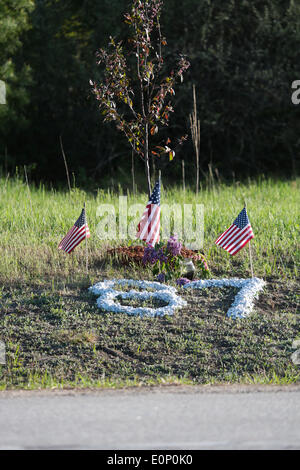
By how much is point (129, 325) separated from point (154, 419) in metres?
2.49

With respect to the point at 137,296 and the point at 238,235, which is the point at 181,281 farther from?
the point at 238,235

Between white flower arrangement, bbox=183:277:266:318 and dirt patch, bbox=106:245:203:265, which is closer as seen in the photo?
white flower arrangement, bbox=183:277:266:318

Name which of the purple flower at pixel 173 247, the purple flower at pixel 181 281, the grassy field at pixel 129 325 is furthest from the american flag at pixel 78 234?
the purple flower at pixel 181 281

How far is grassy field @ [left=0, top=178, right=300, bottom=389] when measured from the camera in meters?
6.05

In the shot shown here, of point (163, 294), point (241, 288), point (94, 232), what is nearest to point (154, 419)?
point (163, 294)

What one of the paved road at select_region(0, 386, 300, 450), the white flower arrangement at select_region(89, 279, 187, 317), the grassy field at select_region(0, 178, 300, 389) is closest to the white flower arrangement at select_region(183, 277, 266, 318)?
the grassy field at select_region(0, 178, 300, 389)

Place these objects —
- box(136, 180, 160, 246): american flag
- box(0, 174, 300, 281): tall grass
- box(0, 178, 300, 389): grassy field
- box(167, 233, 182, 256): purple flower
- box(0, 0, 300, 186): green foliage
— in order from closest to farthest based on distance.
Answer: box(0, 178, 300, 389): grassy field
box(136, 180, 160, 246): american flag
box(167, 233, 182, 256): purple flower
box(0, 174, 300, 281): tall grass
box(0, 0, 300, 186): green foliage

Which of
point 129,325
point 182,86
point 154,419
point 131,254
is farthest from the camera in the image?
point 182,86

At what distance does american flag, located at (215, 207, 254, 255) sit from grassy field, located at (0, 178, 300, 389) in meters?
0.49

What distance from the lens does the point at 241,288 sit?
766cm

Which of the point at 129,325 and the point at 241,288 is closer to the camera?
the point at 129,325

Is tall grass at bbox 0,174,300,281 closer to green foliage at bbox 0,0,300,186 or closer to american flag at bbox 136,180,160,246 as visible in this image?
american flag at bbox 136,180,160,246

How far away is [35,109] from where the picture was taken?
18.8 m

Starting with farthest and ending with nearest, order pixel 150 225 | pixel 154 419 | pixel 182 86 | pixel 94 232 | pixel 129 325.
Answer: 1. pixel 182 86
2. pixel 94 232
3. pixel 150 225
4. pixel 129 325
5. pixel 154 419
